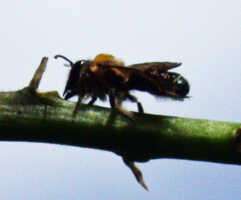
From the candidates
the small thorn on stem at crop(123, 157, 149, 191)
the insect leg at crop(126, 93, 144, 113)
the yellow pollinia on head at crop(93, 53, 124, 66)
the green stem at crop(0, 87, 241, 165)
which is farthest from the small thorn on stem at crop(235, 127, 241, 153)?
the yellow pollinia on head at crop(93, 53, 124, 66)

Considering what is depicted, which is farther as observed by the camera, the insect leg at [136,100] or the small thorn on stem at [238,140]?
the insect leg at [136,100]


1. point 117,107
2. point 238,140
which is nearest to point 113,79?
point 117,107

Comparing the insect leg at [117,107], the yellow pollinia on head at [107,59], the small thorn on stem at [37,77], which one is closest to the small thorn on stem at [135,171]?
the insect leg at [117,107]

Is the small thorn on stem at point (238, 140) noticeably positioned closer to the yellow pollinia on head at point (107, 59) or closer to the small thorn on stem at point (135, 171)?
the small thorn on stem at point (135, 171)

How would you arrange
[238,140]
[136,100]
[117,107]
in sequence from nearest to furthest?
[238,140] → [117,107] → [136,100]

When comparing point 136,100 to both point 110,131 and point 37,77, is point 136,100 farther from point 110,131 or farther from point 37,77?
point 37,77

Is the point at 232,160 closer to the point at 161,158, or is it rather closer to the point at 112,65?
the point at 161,158

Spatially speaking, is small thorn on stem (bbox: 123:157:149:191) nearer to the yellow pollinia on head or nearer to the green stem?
the green stem
